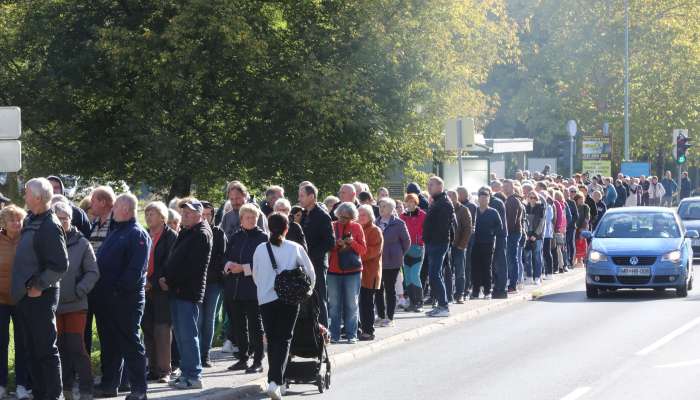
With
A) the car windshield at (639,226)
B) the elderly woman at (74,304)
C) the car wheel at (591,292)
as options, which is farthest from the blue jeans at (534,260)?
the elderly woman at (74,304)

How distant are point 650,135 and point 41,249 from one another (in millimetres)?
53733

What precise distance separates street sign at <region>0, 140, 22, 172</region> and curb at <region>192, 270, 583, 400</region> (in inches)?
193

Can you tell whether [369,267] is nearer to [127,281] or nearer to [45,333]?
[127,281]

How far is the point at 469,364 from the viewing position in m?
14.5

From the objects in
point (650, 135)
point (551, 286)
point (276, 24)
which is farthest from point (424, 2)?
point (650, 135)

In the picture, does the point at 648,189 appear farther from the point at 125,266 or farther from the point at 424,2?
the point at 125,266

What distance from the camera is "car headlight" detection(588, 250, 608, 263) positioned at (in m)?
22.2

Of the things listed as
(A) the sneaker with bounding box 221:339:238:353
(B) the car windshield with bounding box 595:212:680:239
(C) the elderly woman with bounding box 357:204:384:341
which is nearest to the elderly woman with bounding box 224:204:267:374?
(A) the sneaker with bounding box 221:339:238:353

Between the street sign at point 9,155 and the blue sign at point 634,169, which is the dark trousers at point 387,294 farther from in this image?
the blue sign at point 634,169

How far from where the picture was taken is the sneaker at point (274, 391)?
11.8 m

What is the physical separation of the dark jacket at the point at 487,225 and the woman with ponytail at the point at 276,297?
388 inches

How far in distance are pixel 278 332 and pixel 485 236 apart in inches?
401

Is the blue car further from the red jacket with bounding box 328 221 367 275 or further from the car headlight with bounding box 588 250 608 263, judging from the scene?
the red jacket with bounding box 328 221 367 275

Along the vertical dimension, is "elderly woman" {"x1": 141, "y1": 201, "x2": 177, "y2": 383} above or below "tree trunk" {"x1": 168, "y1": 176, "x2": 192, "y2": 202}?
below
